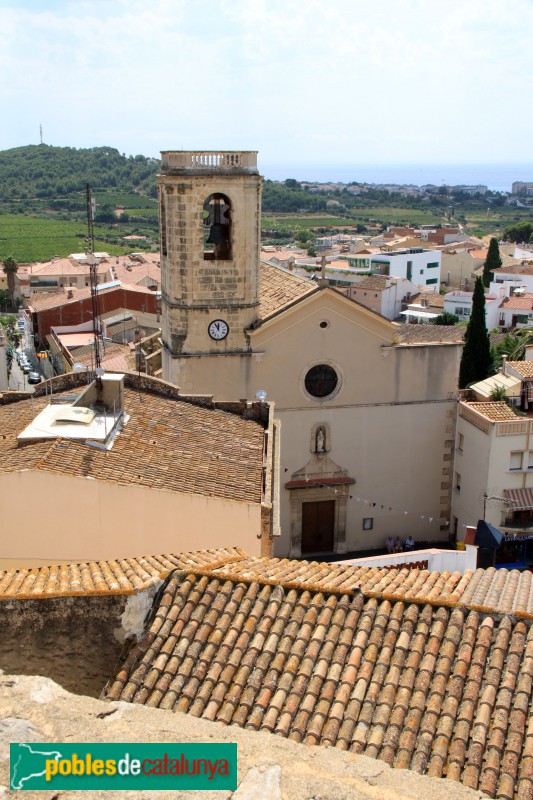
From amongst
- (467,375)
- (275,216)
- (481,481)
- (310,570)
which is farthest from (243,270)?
(275,216)

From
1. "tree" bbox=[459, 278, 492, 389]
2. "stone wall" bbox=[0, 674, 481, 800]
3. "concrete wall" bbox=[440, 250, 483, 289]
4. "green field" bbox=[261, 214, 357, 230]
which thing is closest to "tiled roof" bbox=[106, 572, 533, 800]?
"stone wall" bbox=[0, 674, 481, 800]

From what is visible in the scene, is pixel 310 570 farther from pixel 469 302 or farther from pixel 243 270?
pixel 469 302

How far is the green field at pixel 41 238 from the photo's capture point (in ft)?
383

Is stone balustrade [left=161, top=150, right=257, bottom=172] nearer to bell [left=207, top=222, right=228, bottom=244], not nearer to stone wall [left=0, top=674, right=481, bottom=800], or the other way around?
bell [left=207, top=222, right=228, bottom=244]

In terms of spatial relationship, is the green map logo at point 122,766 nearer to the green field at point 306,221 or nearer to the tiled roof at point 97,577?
the tiled roof at point 97,577

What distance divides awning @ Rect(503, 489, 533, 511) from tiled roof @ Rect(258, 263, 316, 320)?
769cm

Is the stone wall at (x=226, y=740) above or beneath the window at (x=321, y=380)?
above

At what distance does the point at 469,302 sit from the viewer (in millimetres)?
65938

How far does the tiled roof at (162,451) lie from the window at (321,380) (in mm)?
6514

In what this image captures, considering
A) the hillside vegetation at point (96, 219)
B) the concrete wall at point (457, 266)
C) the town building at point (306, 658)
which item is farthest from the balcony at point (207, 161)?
the hillside vegetation at point (96, 219)

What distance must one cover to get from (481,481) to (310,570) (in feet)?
52.0

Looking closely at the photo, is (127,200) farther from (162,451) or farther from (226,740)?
(226,740)

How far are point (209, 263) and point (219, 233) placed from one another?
32.9 inches

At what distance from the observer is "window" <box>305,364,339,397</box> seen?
23438 mm
